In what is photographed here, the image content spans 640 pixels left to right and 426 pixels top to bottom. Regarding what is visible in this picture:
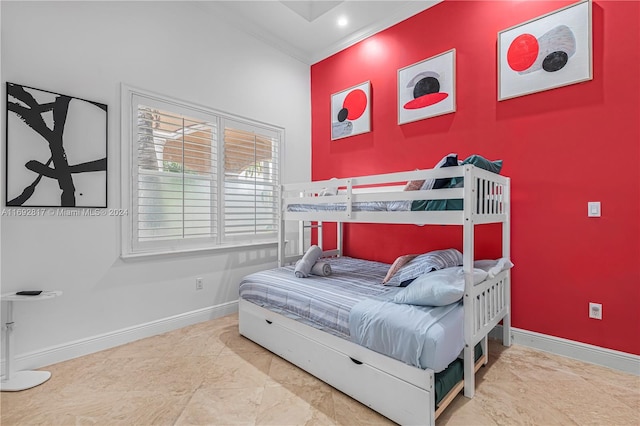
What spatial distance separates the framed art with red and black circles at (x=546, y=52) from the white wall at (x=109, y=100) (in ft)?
8.25

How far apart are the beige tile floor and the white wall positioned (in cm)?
38

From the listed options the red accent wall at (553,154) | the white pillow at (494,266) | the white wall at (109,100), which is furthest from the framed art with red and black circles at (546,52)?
the white wall at (109,100)

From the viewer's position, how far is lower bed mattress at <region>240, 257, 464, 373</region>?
4.88 feet

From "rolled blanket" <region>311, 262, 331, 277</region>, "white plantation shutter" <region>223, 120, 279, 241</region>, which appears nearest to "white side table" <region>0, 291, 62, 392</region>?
"white plantation shutter" <region>223, 120, 279, 241</region>

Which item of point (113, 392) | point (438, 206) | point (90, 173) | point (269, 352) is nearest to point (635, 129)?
point (438, 206)

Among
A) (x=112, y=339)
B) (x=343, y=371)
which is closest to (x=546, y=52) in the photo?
(x=343, y=371)

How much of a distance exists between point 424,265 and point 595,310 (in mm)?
1277

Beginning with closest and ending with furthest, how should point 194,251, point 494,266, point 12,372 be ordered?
point 12,372
point 494,266
point 194,251

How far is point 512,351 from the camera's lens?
2.33 m

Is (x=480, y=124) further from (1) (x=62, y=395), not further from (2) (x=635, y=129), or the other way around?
(1) (x=62, y=395)

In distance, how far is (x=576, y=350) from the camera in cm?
219

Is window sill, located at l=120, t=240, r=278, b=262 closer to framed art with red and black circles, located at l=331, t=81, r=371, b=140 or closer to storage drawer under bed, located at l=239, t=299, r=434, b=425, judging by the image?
storage drawer under bed, located at l=239, t=299, r=434, b=425

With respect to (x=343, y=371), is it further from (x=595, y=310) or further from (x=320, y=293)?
(x=595, y=310)

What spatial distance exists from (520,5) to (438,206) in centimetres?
190
